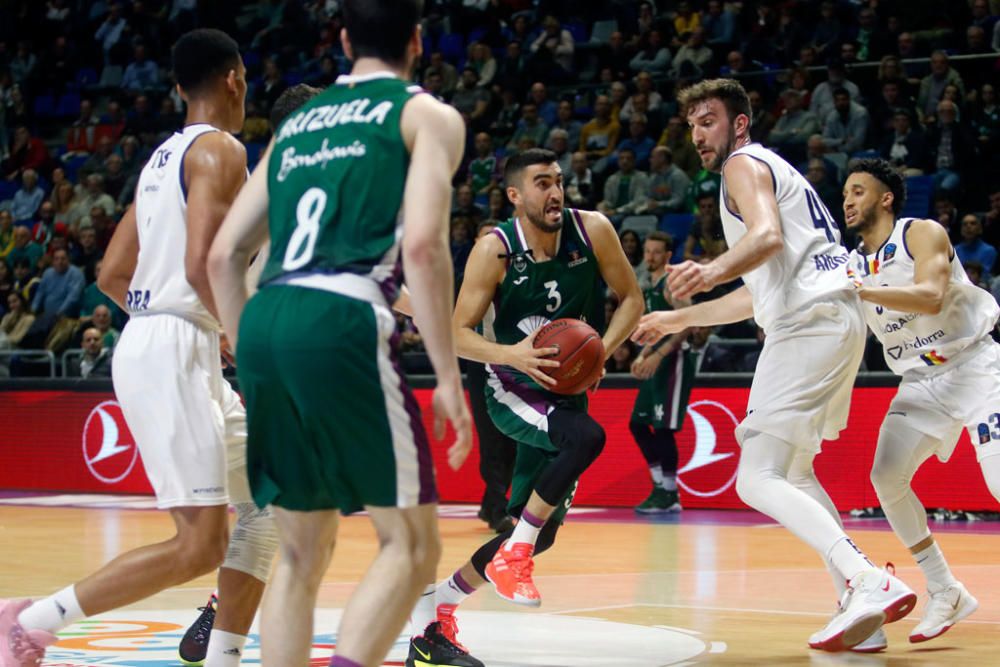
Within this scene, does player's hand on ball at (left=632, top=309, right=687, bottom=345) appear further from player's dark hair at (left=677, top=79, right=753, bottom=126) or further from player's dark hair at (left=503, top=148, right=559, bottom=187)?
player's dark hair at (left=503, top=148, right=559, bottom=187)

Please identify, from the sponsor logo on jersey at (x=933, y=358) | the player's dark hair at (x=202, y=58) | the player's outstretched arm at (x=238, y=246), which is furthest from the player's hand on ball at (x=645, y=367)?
the player's outstretched arm at (x=238, y=246)

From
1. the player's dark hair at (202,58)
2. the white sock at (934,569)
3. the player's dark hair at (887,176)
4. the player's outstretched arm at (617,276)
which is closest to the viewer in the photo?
the player's dark hair at (202,58)

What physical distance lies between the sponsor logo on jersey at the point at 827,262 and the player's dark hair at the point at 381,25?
8.83ft

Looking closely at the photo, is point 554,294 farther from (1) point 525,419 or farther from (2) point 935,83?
(2) point 935,83

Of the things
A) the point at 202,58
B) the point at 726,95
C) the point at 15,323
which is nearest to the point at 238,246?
the point at 202,58

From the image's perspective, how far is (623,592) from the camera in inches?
297

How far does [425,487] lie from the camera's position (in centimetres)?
358

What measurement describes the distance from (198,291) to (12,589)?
3748 millimetres

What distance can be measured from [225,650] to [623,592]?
3.23 metres

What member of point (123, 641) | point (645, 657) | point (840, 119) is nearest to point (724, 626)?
point (645, 657)

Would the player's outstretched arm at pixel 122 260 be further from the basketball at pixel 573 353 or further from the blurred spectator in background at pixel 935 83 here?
the blurred spectator in background at pixel 935 83

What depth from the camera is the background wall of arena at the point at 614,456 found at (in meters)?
11.7

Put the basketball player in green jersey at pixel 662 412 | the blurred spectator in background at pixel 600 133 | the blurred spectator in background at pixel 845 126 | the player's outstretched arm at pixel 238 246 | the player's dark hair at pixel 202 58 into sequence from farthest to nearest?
the blurred spectator in background at pixel 600 133 → the blurred spectator in background at pixel 845 126 → the basketball player in green jersey at pixel 662 412 → the player's dark hair at pixel 202 58 → the player's outstretched arm at pixel 238 246

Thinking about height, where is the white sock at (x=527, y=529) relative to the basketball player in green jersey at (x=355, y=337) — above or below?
below
